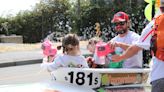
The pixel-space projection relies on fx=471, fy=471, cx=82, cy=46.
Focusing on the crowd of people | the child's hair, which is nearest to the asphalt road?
the crowd of people

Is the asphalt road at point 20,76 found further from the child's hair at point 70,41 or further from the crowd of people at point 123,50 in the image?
Answer: the child's hair at point 70,41

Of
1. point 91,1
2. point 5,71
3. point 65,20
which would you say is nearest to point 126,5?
point 91,1

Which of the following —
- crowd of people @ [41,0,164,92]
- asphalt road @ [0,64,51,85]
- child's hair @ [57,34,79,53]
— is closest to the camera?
crowd of people @ [41,0,164,92]

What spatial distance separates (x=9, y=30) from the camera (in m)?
34.2

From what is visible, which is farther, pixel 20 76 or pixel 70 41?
pixel 20 76

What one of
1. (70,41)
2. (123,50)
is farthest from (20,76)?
(70,41)

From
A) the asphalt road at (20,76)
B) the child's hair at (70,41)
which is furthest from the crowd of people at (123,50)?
the asphalt road at (20,76)

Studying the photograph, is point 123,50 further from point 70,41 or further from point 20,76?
point 20,76

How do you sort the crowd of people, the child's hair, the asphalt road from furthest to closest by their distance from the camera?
the asphalt road → the child's hair → the crowd of people

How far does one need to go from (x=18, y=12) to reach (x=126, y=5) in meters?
10.1

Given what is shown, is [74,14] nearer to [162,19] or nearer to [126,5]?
[126,5]

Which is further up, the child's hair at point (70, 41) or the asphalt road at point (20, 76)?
the child's hair at point (70, 41)

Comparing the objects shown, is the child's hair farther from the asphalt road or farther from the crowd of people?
the asphalt road

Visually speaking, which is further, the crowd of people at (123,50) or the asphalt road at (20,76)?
the asphalt road at (20,76)
